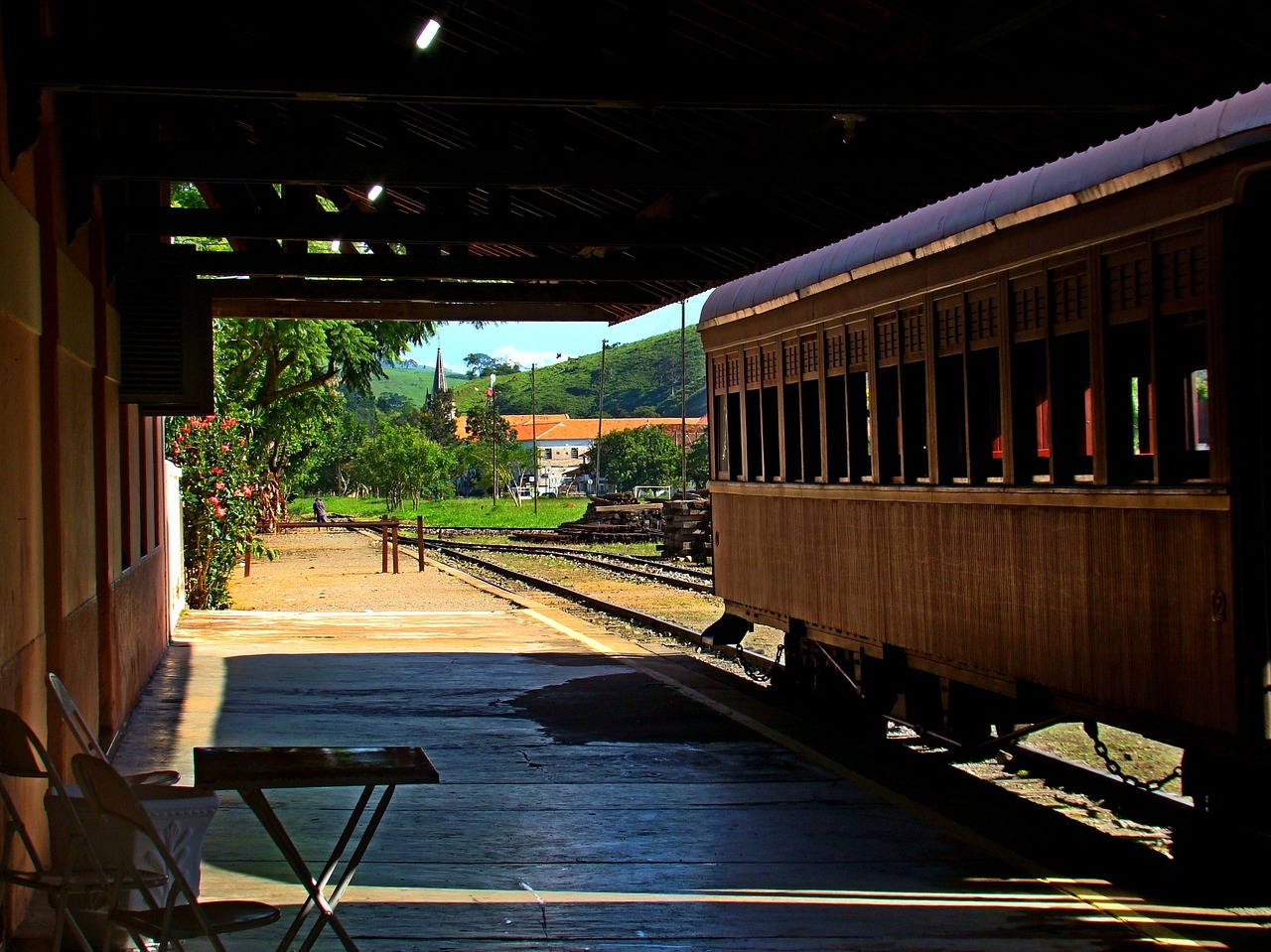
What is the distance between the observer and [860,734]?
10344 millimetres

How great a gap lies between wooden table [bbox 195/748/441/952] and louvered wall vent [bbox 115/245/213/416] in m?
6.49

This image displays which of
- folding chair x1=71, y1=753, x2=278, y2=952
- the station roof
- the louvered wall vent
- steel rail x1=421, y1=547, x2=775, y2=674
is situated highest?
the station roof

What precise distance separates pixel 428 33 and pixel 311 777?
5.37 meters

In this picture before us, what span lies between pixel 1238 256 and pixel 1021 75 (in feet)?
4.65

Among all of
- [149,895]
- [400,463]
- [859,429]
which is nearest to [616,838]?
[149,895]

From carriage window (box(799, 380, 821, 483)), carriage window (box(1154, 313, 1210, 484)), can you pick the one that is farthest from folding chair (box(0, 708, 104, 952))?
carriage window (box(799, 380, 821, 483))

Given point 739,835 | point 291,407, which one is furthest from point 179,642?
point 291,407

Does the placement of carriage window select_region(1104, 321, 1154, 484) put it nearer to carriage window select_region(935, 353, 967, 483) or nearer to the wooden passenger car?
the wooden passenger car

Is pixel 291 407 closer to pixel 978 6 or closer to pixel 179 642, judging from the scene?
pixel 179 642

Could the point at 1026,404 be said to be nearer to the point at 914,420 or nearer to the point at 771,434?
the point at 914,420

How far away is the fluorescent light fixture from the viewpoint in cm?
827

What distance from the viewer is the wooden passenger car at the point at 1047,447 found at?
5586 mm

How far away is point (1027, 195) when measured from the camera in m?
7.21

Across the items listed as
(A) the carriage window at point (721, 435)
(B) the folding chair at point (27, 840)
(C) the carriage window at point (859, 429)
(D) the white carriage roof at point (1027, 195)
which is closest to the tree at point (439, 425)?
(A) the carriage window at point (721, 435)
